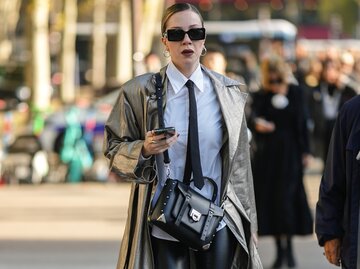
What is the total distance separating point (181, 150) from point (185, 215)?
303mm

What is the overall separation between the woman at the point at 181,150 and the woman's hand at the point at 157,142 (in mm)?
79

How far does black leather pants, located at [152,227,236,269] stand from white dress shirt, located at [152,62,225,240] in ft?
0.14

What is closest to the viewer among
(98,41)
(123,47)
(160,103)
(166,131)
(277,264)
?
(166,131)

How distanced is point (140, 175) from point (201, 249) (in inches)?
16.5

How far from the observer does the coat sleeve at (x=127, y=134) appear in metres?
5.44

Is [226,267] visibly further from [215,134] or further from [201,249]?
[215,134]

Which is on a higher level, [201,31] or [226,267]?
[201,31]

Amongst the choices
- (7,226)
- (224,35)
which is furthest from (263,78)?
(224,35)

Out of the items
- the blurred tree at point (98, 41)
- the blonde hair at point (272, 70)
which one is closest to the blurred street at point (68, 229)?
the blonde hair at point (272, 70)

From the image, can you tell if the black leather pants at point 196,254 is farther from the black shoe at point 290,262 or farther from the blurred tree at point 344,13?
the blurred tree at point 344,13

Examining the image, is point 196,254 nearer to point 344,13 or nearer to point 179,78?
point 179,78

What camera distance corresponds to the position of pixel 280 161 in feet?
34.3

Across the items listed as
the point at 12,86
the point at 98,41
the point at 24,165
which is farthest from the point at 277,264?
the point at 98,41

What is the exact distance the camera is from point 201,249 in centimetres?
544
